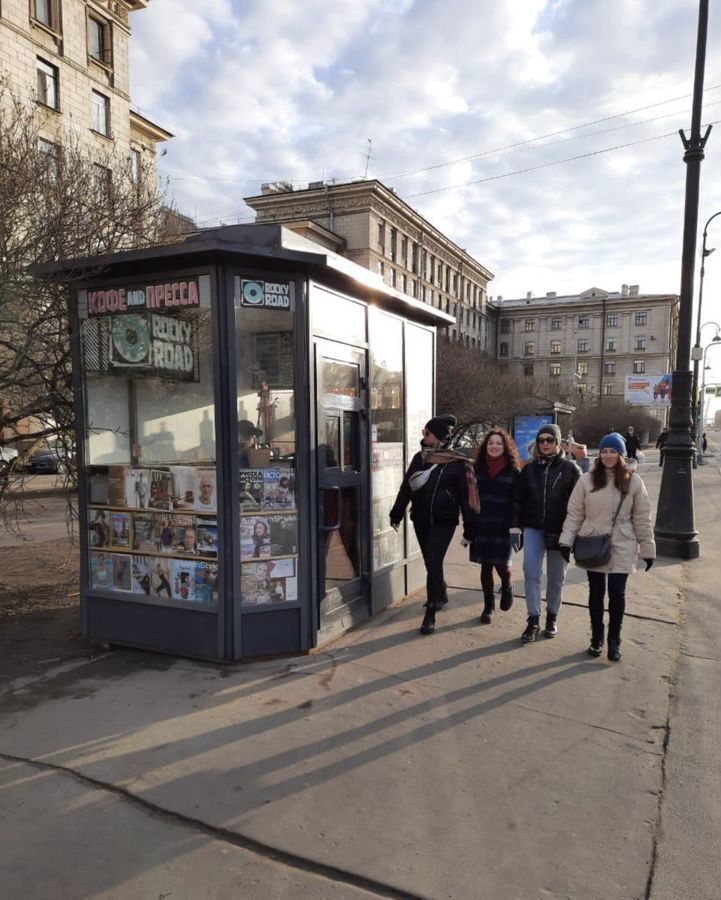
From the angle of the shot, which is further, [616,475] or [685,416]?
[685,416]

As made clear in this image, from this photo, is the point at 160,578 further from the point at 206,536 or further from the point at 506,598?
the point at 506,598

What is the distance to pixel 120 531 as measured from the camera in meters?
4.77

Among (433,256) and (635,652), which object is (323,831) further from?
(433,256)

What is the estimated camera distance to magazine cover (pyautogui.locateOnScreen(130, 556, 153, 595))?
4688mm

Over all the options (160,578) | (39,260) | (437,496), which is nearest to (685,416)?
(437,496)

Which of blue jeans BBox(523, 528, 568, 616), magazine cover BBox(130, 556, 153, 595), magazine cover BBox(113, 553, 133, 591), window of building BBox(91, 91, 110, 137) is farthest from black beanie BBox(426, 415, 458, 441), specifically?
window of building BBox(91, 91, 110, 137)

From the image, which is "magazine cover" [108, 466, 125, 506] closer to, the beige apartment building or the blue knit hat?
the blue knit hat

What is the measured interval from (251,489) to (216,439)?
43 centimetres

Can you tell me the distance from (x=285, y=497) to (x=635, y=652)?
2921 mm

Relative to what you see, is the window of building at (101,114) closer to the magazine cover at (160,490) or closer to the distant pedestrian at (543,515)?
the magazine cover at (160,490)

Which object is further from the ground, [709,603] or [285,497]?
[285,497]

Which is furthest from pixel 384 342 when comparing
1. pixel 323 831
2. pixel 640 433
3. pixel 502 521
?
pixel 640 433

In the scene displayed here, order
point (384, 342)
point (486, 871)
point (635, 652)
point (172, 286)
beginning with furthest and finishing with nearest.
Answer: point (384, 342) < point (635, 652) < point (172, 286) < point (486, 871)

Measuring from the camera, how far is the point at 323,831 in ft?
8.71
